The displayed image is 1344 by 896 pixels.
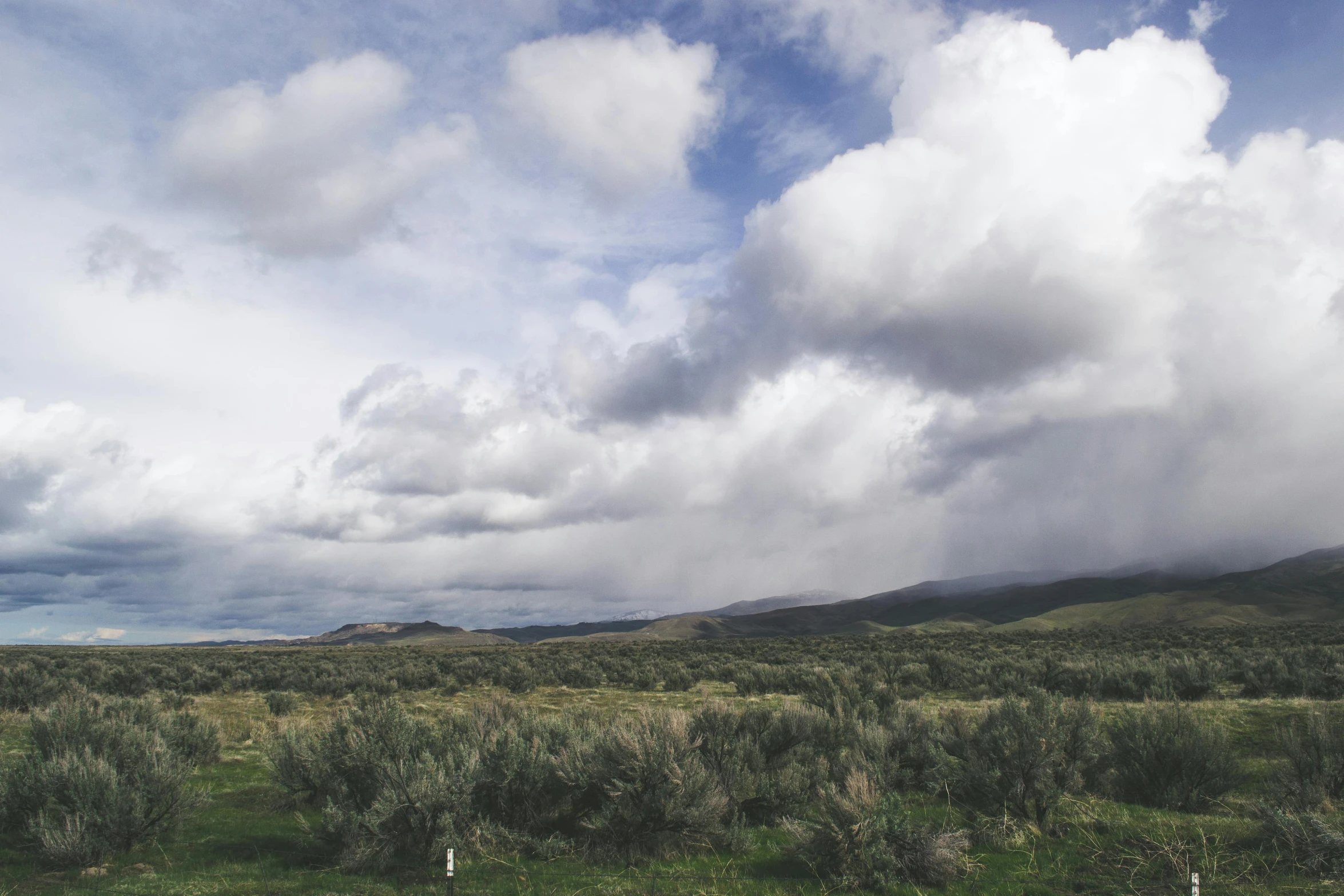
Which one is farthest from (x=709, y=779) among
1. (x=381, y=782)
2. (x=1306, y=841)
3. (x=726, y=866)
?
(x=1306, y=841)

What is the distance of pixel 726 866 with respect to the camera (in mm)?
9555

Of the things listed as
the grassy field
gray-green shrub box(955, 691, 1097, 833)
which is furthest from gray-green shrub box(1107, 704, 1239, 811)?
gray-green shrub box(955, 691, 1097, 833)

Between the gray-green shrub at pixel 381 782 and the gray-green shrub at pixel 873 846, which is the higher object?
the gray-green shrub at pixel 381 782

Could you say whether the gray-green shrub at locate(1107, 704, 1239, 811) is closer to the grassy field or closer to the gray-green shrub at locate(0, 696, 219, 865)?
the grassy field

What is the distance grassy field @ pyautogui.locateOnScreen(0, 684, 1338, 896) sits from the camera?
8.57 meters

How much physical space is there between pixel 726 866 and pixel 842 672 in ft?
77.8

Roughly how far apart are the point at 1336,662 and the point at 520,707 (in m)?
31.7

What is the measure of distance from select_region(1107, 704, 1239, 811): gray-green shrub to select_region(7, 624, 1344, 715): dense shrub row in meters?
4.38

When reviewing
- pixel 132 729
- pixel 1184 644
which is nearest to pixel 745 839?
pixel 132 729

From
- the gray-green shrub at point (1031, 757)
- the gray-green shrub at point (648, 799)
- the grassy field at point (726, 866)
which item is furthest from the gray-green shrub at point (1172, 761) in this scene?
the gray-green shrub at point (648, 799)

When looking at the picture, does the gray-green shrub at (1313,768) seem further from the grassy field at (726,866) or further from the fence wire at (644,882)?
the fence wire at (644,882)

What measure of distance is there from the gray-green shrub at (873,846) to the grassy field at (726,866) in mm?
257

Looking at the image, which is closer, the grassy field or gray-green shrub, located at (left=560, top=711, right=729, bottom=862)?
the grassy field

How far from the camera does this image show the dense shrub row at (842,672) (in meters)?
25.6
